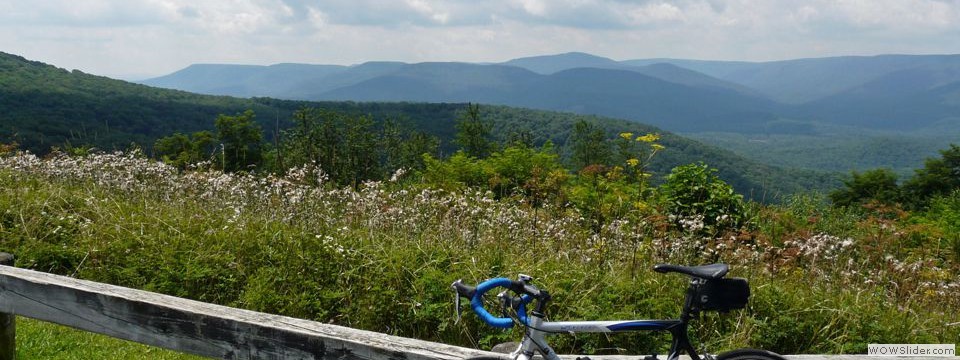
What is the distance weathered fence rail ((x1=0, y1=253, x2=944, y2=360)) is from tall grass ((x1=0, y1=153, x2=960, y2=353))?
1372 millimetres

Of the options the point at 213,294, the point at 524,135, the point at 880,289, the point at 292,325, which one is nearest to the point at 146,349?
the point at 213,294

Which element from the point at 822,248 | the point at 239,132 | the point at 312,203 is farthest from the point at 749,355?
the point at 239,132

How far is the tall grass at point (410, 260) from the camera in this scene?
4.52 metres

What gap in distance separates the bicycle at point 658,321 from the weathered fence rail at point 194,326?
0.27 m

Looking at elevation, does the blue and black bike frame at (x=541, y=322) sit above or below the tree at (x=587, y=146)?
above

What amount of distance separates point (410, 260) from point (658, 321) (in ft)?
9.64

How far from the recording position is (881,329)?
14.5 feet

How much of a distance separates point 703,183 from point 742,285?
33.0ft

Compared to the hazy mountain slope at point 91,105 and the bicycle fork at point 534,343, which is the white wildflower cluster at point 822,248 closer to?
the bicycle fork at point 534,343

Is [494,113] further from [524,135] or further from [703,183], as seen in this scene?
[703,183]

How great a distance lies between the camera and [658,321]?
7.78 ft

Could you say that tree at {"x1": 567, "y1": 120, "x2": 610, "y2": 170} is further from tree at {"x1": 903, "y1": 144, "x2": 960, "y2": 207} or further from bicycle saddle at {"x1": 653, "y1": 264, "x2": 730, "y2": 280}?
bicycle saddle at {"x1": 653, "y1": 264, "x2": 730, "y2": 280}

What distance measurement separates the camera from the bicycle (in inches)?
87.0

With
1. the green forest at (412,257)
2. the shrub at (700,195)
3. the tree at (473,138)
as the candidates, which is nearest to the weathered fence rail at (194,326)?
the green forest at (412,257)
